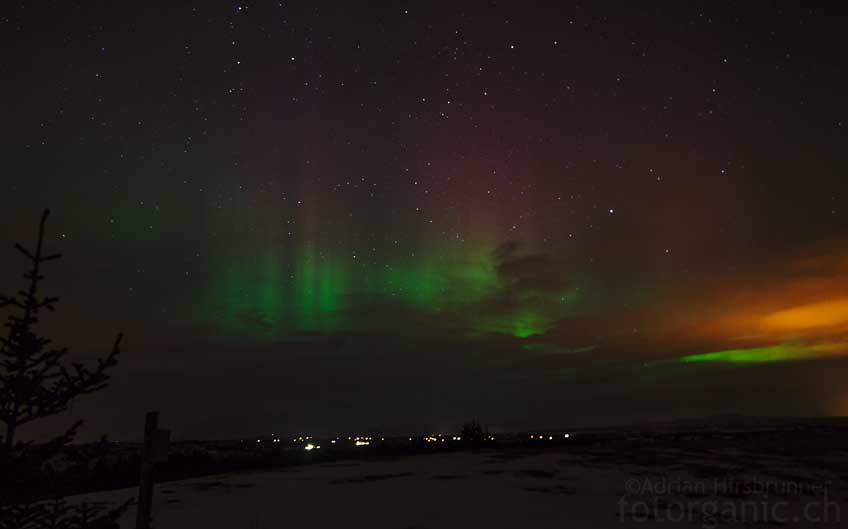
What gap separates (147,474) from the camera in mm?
8164

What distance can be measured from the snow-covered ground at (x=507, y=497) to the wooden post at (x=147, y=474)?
627cm

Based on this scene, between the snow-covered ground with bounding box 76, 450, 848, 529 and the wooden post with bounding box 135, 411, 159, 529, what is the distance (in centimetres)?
627

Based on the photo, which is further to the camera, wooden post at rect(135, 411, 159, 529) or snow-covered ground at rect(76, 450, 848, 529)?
snow-covered ground at rect(76, 450, 848, 529)

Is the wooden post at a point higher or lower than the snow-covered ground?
higher

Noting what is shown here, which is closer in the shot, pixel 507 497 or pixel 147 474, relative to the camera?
pixel 147 474

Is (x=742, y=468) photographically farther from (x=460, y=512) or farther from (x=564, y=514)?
(x=460, y=512)

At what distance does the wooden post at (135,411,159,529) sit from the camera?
25.6ft

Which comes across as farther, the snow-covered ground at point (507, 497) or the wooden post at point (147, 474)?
the snow-covered ground at point (507, 497)

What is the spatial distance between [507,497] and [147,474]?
11276mm

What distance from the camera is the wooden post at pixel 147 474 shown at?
25.6 ft

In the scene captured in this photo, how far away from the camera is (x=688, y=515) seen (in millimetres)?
13781

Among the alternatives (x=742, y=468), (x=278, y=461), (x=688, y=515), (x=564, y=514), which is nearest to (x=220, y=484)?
(x=278, y=461)

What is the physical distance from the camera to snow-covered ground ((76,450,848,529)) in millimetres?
13781

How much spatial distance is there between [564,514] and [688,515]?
290cm
